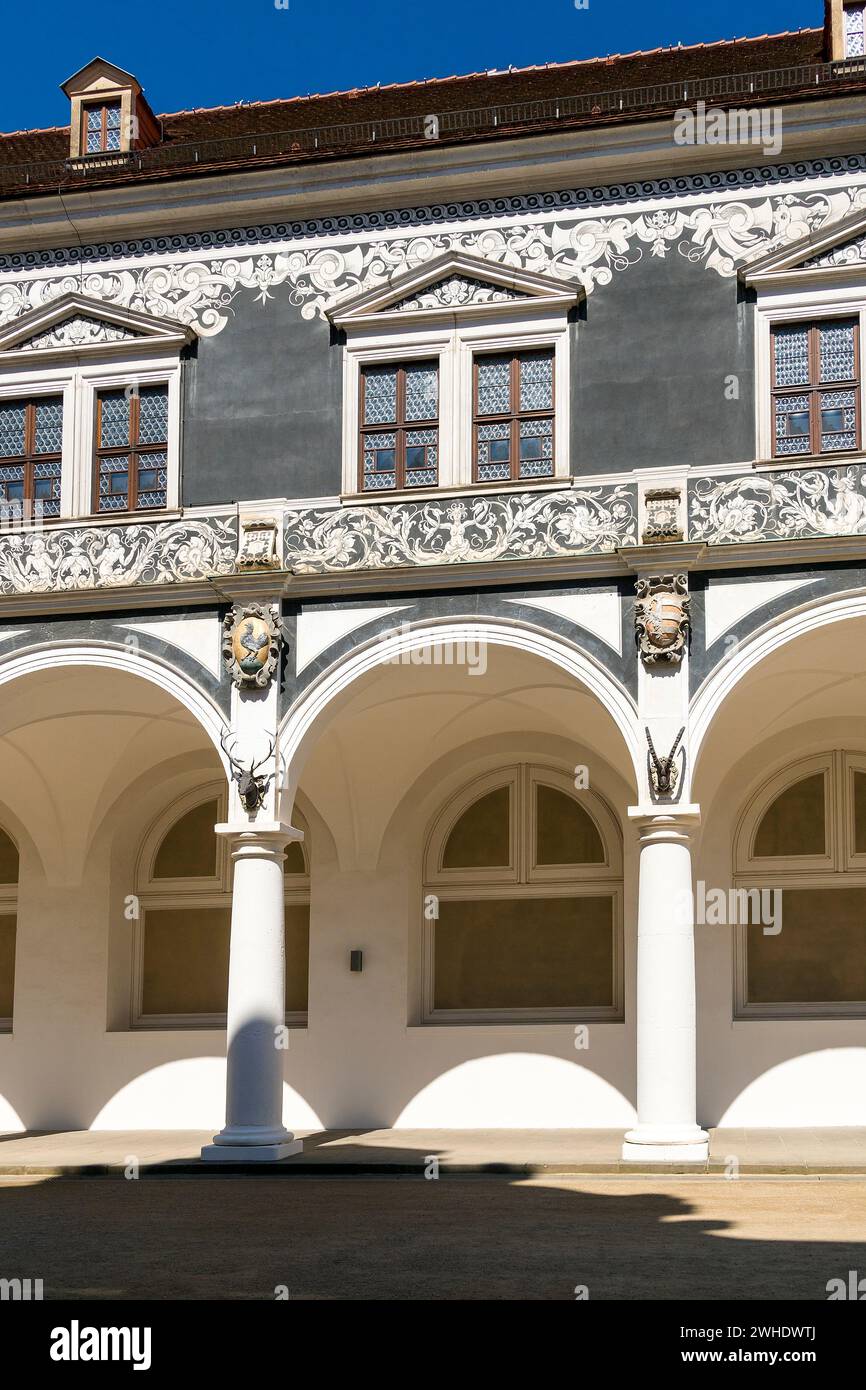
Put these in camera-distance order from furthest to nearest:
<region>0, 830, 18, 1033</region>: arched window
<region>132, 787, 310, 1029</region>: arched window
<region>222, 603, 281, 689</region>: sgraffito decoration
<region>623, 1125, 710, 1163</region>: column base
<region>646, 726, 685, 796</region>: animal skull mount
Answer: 1. <region>0, 830, 18, 1033</region>: arched window
2. <region>132, 787, 310, 1029</region>: arched window
3. <region>222, 603, 281, 689</region>: sgraffito decoration
4. <region>646, 726, 685, 796</region>: animal skull mount
5. <region>623, 1125, 710, 1163</region>: column base

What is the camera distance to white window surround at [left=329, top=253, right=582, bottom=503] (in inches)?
661

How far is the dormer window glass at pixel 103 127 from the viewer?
65.2ft

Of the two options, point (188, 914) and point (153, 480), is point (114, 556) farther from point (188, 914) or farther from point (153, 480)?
point (188, 914)

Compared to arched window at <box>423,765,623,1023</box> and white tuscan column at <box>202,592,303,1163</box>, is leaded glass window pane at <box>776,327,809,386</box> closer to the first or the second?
white tuscan column at <box>202,592,303,1163</box>

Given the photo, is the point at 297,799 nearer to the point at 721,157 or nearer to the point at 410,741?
the point at 410,741

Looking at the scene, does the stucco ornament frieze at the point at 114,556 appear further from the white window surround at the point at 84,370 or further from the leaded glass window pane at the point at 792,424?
the leaded glass window pane at the point at 792,424

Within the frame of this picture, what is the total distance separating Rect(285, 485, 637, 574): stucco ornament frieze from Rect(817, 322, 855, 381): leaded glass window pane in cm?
214

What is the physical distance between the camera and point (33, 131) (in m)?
24.1

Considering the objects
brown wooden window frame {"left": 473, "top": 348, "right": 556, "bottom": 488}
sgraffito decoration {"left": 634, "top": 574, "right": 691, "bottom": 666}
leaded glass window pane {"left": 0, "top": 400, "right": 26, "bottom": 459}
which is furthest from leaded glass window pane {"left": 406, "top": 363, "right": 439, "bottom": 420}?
leaded glass window pane {"left": 0, "top": 400, "right": 26, "bottom": 459}

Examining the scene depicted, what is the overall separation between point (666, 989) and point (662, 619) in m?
3.16

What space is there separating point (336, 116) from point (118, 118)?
9.83 feet

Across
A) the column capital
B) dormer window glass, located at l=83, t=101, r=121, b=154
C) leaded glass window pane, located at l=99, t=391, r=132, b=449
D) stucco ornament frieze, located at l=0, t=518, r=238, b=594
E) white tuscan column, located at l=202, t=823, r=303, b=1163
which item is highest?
dormer window glass, located at l=83, t=101, r=121, b=154

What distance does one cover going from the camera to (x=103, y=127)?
19938 mm

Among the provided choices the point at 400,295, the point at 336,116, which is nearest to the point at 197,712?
the point at 400,295
